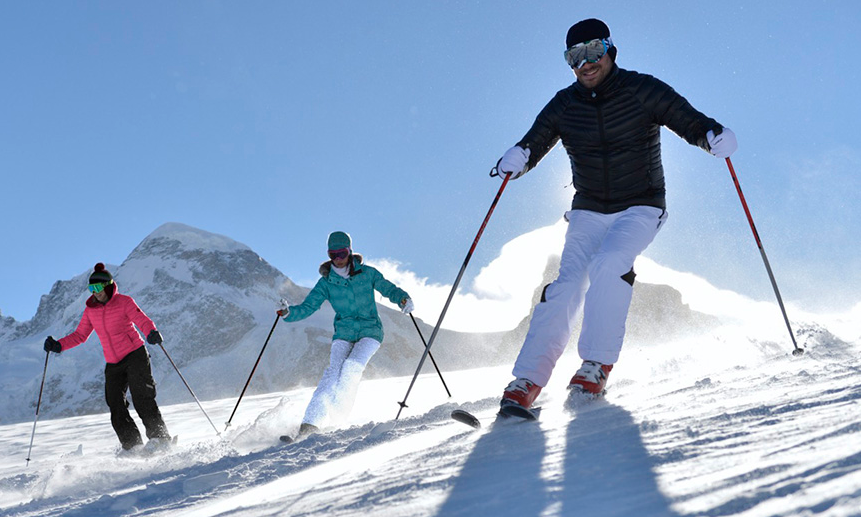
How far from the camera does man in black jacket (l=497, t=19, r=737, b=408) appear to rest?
12.1 ft

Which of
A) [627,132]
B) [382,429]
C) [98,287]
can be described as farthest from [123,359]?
[627,132]

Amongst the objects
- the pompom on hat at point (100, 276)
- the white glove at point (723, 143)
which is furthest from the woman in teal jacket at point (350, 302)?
the white glove at point (723, 143)

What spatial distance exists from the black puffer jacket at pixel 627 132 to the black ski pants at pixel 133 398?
483 cm

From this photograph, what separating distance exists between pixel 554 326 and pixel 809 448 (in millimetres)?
2118

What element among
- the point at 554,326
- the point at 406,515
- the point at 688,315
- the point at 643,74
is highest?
the point at 688,315

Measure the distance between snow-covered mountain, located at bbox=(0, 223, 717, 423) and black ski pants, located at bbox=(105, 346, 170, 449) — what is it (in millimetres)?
96086

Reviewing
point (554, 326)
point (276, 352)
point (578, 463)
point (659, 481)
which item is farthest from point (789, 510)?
point (276, 352)

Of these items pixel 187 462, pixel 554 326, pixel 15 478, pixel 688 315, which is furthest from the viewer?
pixel 688 315

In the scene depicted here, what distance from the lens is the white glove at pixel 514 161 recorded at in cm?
421

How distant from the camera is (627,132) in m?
3.97

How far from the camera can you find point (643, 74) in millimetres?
4062

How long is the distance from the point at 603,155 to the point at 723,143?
0.75 m

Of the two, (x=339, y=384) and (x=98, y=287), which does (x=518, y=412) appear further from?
(x=98, y=287)

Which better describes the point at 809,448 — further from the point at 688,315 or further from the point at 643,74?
the point at 688,315
